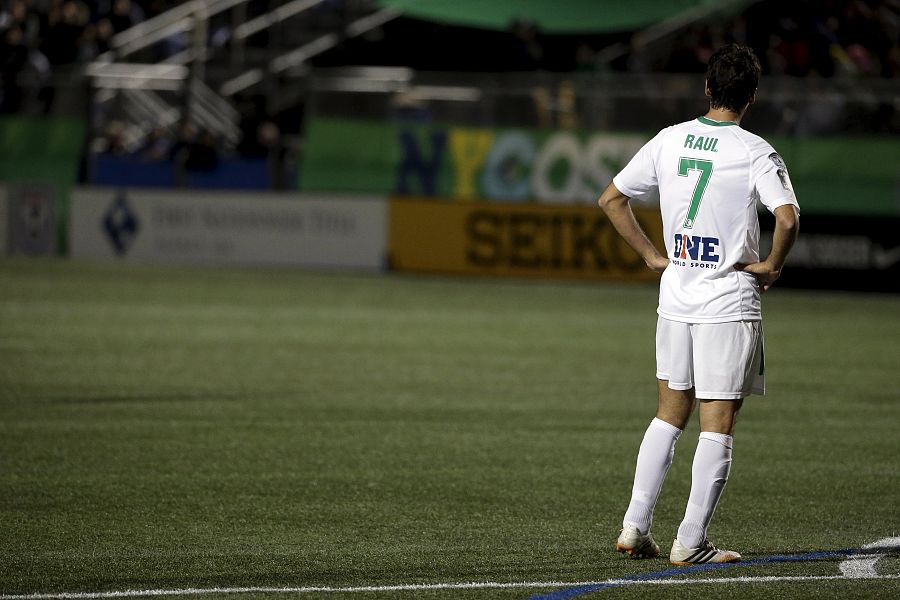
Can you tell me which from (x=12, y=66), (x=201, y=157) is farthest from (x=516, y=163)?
(x=12, y=66)

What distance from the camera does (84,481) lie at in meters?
8.77

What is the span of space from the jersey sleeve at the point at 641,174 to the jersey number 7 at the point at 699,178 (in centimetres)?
18

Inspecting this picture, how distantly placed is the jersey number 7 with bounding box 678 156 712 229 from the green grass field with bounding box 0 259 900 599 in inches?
59.0

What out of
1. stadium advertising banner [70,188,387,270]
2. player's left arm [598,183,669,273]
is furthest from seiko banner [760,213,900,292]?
player's left arm [598,183,669,273]

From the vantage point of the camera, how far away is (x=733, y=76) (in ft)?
21.5

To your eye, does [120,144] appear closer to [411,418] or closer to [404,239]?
[404,239]

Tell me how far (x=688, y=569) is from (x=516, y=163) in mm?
17498

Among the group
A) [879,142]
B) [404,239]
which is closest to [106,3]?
[404,239]

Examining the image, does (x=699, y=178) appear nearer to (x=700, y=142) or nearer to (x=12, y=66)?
(x=700, y=142)

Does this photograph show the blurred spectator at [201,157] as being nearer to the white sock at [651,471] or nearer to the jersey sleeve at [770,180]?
the white sock at [651,471]

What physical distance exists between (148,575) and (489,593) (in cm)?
141

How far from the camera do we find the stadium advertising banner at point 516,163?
2166cm

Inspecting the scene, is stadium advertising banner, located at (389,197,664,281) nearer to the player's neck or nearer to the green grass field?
the green grass field

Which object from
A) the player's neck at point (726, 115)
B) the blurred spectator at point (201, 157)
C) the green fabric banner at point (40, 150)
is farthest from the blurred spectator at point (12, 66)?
the player's neck at point (726, 115)
